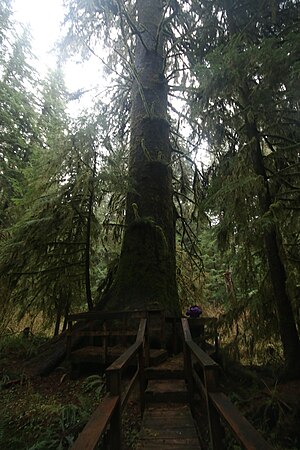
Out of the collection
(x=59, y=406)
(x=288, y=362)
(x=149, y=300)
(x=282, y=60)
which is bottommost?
(x=59, y=406)

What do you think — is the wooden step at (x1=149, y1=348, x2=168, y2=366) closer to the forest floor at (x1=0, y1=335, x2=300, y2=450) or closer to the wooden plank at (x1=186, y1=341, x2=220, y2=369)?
the forest floor at (x1=0, y1=335, x2=300, y2=450)

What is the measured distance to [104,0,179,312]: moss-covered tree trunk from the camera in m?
5.83

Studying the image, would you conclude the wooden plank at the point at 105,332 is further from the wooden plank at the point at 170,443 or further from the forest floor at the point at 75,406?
the wooden plank at the point at 170,443

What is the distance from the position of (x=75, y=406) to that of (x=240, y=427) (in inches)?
111

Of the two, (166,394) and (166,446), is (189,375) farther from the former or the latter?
(166,446)

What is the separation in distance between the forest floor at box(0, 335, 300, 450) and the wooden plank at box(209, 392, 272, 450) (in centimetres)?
161

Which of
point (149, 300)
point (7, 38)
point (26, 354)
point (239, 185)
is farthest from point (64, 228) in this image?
point (7, 38)

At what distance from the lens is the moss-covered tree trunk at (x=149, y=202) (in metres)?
5.83

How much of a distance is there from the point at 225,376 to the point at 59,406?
2999mm

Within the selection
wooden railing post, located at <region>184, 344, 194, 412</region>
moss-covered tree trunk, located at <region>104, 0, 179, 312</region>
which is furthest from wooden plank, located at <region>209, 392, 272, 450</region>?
moss-covered tree trunk, located at <region>104, 0, 179, 312</region>

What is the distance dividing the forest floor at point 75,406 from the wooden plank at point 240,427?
161cm

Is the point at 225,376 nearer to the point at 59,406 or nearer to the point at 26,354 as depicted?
the point at 59,406

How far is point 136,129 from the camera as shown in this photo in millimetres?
7727

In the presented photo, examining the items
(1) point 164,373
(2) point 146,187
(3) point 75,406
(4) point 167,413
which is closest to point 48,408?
(3) point 75,406
